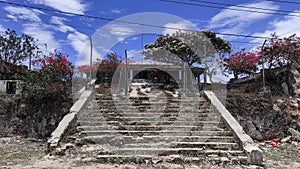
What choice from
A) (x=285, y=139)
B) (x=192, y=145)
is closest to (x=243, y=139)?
(x=192, y=145)

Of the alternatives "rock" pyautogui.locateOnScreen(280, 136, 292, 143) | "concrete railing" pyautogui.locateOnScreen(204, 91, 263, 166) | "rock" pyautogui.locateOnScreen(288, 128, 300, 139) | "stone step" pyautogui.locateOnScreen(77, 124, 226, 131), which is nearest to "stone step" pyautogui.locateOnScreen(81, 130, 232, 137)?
"stone step" pyautogui.locateOnScreen(77, 124, 226, 131)

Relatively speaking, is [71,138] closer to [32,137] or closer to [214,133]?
[32,137]

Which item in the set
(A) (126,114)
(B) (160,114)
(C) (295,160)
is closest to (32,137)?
(A) (126,114)

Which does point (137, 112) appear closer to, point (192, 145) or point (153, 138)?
point (153, 138)

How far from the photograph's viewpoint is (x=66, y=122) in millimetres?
6180

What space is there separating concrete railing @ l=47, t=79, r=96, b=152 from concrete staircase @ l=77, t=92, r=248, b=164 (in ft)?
0.70

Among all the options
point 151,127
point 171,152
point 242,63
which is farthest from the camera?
point 242,63

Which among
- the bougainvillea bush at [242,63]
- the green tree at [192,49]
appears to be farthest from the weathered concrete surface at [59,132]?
the bougainvillea bush at [242,63]

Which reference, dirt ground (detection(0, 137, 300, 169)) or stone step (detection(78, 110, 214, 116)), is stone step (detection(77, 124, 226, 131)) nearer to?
stone step (detection(78, 110, 214, 116))

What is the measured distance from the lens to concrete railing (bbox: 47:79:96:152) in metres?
5.37

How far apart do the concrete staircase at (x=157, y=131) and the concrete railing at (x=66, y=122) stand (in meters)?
0.21

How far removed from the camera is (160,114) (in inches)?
283

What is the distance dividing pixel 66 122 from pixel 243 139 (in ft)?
15.4

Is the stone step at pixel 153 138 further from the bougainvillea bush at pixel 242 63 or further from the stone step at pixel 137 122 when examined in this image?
the bougainvillea bush at pixel 242 63
